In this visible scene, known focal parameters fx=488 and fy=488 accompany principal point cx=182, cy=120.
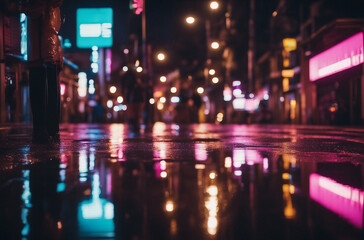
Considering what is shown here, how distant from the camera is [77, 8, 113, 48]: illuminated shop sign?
27.4m

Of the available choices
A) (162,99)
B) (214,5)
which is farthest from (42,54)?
(162,99)

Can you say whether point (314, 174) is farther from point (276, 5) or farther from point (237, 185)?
point (276, 5)

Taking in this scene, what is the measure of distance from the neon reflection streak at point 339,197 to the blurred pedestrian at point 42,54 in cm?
335

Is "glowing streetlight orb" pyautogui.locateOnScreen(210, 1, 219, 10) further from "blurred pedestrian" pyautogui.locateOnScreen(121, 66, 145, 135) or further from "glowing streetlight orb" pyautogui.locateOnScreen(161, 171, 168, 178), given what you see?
"glowing streetlight orb" pyautogui.locateOnScreen(161, 171, 168, 178)

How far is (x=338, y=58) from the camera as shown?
2533 cm

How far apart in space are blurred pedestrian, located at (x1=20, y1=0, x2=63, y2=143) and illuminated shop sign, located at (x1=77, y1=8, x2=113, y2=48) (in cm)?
2224

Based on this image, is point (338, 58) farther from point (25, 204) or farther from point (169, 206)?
point (25, 204)

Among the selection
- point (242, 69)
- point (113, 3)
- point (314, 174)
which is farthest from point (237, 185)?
point (242, 69)

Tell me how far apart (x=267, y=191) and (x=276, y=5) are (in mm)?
38476

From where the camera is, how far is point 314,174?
2768 mm

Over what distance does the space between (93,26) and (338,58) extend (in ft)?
44.5

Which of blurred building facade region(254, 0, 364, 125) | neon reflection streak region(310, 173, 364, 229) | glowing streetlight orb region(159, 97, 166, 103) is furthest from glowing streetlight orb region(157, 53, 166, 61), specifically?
glowing streetlight orb region(159, 97, 166, 103)

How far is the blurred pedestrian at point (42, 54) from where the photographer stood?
504 centimetres

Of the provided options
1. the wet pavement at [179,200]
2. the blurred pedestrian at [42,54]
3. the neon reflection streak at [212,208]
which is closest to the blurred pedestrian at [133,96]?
the blurred pedestrian at [42,54]
